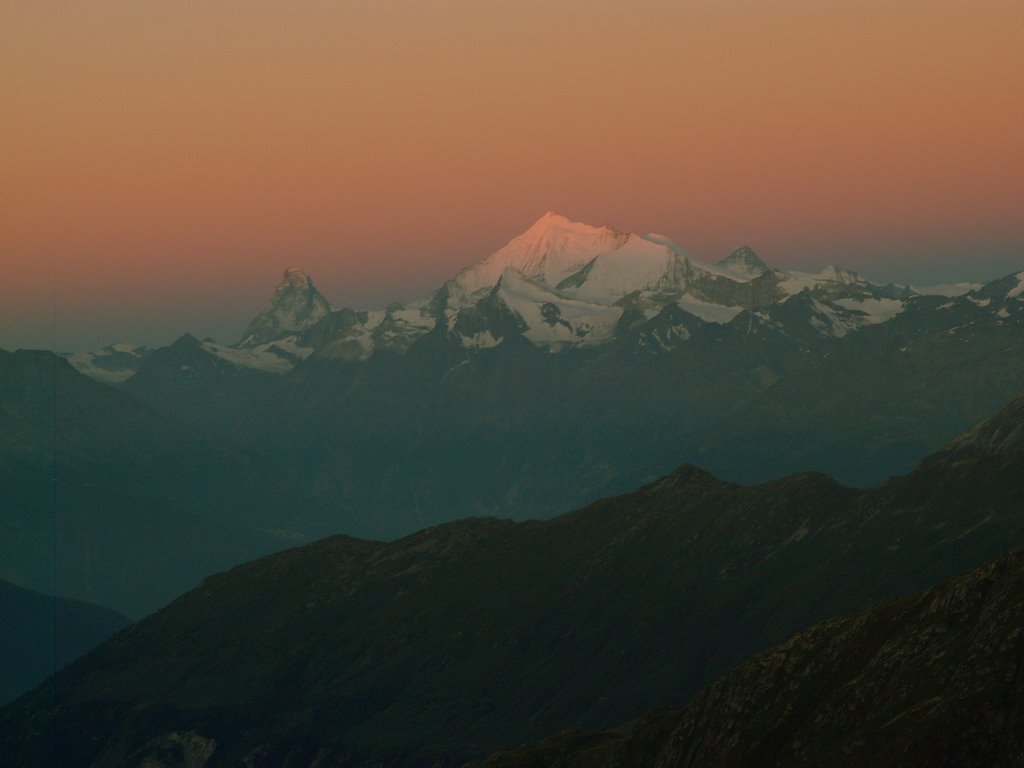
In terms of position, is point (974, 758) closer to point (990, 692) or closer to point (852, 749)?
point (990, 692)

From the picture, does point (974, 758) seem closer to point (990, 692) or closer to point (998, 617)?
point (990, 692)

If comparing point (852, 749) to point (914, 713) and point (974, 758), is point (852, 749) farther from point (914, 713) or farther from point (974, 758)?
point (974, 758)

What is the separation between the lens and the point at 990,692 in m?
185

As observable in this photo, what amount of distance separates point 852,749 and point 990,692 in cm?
1918

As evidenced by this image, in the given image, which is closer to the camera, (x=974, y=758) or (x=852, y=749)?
(x=974, y=758)

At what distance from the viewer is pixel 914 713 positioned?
19400cm

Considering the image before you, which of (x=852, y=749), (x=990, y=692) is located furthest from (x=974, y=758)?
(x=852, y=749)

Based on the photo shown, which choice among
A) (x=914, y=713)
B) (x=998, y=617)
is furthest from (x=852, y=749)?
(x=998, y=617)

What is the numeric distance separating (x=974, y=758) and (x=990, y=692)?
31.3ft

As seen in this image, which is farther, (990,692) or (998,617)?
(998,617)

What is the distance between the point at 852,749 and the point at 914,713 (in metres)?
8.45

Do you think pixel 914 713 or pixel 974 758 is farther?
pixel 914 713

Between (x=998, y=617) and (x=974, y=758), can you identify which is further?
(x=998, y=617)

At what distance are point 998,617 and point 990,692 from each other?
1607 centimetres
